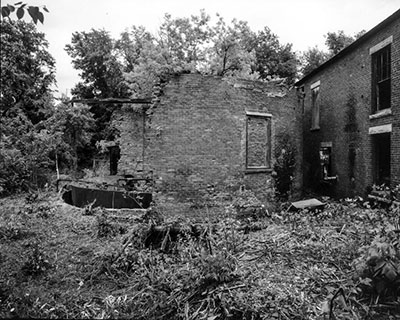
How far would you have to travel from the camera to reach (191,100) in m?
10.4

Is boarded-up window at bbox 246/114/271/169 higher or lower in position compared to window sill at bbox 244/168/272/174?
higher

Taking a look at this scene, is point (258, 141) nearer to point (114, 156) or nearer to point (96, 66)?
point (114, 156)

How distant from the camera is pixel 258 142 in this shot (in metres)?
11.8

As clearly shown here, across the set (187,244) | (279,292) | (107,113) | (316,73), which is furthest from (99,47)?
(279,292)

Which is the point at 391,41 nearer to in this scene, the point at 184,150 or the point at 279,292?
the point at 184,150

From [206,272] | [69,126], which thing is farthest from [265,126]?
[69,126]

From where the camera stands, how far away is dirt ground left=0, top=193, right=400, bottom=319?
325 centimetres

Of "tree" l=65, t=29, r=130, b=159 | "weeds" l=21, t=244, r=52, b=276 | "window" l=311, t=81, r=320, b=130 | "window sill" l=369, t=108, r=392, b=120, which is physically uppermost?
"tree" l=65, t=29, r=130, b=159

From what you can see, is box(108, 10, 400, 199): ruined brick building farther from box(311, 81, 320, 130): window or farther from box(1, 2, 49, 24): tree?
box(1, 2, 49, 24): tree

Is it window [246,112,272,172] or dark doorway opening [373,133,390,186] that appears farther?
window [246,112,272,172]

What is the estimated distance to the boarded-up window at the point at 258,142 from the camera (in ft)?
37.9

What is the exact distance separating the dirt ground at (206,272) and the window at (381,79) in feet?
20.6

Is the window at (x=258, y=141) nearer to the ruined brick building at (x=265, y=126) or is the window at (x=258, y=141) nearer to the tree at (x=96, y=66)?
the ruined brick building at (x=265, y=126)

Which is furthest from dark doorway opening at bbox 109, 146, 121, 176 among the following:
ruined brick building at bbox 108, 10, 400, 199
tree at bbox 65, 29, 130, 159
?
ruined brick building at bbox 108, 10, 400, 199
